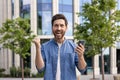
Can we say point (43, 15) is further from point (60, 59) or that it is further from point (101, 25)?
point (60, 59)

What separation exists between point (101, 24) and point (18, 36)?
279 inches

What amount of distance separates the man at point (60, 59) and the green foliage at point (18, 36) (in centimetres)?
2009

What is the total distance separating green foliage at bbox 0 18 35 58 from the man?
20090 mm

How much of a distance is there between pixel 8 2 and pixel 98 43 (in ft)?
70.9

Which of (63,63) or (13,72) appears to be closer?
(63,63)

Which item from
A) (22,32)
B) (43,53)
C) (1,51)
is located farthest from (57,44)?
(1,51)

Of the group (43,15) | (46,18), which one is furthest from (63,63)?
(43,15)

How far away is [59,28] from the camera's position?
4125mm

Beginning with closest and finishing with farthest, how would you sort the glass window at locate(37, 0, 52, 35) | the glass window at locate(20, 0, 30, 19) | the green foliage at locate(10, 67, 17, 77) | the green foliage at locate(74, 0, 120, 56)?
the green foliage at locate(74, 0, 120, 56)
the green foliage at locate(10, 67, 17, 77)
the glass window at locate(37, 0, 52, 35)
the glass window at locate(20, 0, 30, 19)

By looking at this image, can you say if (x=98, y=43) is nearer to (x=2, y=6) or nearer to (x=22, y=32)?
(x=22, y=32)

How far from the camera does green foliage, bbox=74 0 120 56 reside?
66.7 ft

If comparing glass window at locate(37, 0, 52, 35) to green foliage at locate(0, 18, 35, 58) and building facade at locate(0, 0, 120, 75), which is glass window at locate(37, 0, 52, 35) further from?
green foliage at locate(0, 18, 35, 58)

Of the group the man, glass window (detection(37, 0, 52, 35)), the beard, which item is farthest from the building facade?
the beard

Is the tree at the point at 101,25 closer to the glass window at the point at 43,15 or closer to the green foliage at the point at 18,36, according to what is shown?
the green foliage at the point at 18,36
